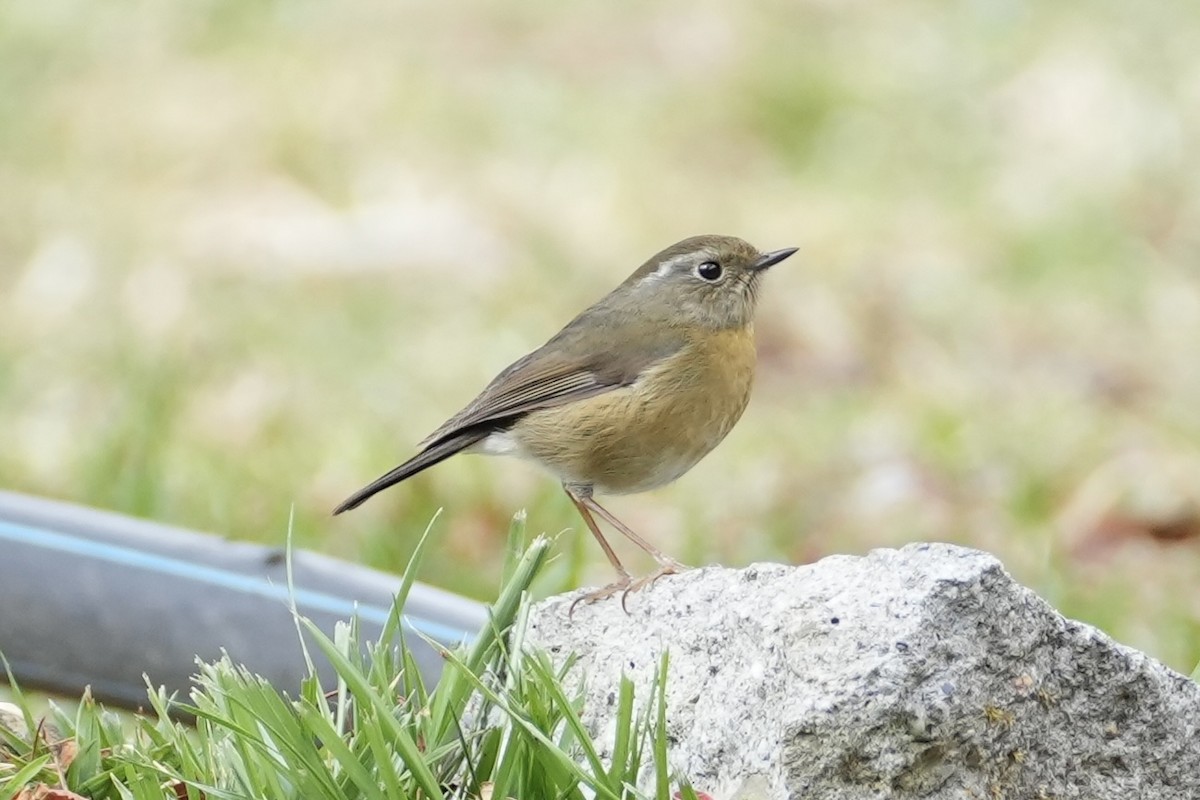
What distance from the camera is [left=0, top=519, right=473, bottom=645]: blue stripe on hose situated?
374 cm

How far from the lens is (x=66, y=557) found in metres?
3.88

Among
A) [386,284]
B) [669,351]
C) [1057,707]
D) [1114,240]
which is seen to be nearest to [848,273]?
[1114,240]

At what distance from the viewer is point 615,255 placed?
25.7ft

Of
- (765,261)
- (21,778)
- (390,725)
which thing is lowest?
(21,778)

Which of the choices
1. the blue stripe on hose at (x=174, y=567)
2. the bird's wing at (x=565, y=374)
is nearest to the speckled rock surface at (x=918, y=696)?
the blue stripe on hose at (x=174, y=567)

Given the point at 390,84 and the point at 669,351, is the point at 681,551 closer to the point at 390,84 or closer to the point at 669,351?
the point at 669,351

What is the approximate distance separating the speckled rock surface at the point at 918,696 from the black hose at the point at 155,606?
3.52 ft

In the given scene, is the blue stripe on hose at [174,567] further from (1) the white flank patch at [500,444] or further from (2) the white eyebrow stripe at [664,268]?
(2) the white eyebrow stripe at [664,268]

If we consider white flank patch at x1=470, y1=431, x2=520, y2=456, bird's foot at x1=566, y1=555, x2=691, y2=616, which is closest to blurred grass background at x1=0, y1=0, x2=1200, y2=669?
white flank patch at x1=470, y1=431, x2=520, y2=456

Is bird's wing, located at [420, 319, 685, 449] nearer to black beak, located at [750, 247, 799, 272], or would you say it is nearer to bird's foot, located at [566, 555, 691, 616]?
black beak, located at [750, 247, 799, 272]

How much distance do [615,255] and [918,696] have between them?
548cm

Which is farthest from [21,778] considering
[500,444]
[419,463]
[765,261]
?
[765,261]

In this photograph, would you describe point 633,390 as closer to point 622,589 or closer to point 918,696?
point 622,589

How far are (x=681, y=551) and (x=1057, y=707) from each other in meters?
2.90
